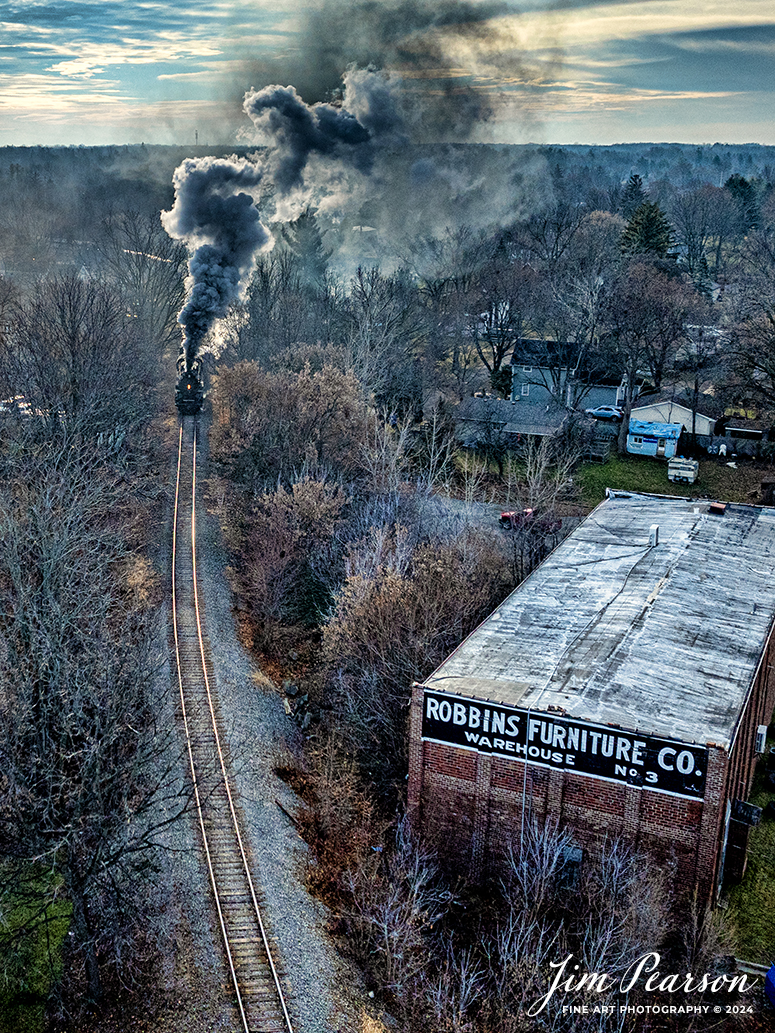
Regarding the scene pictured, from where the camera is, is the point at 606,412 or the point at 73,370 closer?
the point at 73,370

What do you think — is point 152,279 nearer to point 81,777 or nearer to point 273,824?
point 273,824

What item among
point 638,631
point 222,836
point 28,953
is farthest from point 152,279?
point 28,953

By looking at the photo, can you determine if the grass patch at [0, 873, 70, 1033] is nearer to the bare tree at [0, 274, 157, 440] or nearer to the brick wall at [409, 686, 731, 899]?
the brick wall at [409, 686, 731, 899]

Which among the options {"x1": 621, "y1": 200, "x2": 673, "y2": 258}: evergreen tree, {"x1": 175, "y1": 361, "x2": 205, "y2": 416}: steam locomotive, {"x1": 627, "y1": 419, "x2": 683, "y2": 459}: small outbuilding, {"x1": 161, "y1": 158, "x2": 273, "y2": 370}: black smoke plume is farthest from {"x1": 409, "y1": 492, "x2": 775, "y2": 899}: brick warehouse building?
{"x1": 621, "y1": 200, "x2": 673, "y2": 258}: evergreen tree

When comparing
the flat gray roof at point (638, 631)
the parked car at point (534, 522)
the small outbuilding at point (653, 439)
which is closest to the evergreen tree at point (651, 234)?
the small outbuilding at point (653, 439)

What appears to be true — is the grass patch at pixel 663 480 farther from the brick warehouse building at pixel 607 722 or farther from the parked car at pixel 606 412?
the brick warehouse building at pixel 607 722
